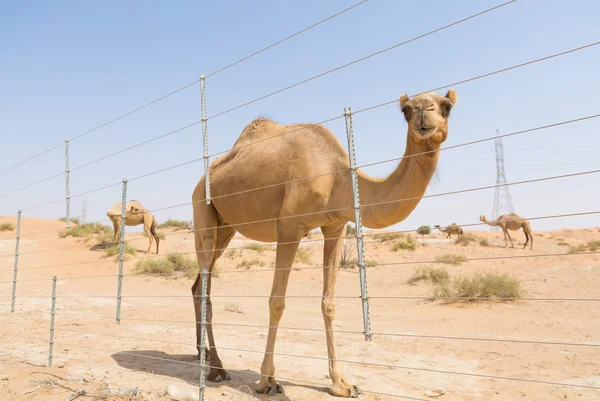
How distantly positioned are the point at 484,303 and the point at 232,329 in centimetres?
698

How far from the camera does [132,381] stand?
544 centimetres

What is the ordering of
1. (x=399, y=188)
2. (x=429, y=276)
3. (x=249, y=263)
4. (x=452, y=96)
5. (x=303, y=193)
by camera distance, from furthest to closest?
(x=249, y=263) < (x=429, y=276) < (x=303, y=193) < (x=399, y=188) < (x=452, y=96)

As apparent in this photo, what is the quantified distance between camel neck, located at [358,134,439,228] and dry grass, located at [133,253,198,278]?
15.2m

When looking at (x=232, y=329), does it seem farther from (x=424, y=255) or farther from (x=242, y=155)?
(x=424, y=255)

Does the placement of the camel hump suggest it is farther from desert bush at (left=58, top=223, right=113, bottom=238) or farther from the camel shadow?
desert bush at (left=58, top=223, right=113, bottom=238)

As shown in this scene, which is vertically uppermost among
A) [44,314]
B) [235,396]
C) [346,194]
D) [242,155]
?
[242,155]

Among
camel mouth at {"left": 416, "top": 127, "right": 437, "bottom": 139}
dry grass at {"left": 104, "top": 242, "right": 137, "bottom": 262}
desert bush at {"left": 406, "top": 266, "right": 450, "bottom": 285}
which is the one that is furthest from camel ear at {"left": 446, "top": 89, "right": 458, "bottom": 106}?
dry grass at {"left": 104, "top": 242, "right": 137, "bottom": 262}

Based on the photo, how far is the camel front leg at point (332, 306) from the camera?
5105 millimetres

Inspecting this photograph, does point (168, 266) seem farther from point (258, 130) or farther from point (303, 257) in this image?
point (258, 130)

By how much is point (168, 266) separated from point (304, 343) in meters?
12.2

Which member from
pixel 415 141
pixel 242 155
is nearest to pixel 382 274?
pixel 242 155

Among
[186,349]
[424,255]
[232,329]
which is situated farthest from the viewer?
[424,255]

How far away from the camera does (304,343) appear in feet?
26.7

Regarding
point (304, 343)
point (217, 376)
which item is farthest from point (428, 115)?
point (304, 343)
